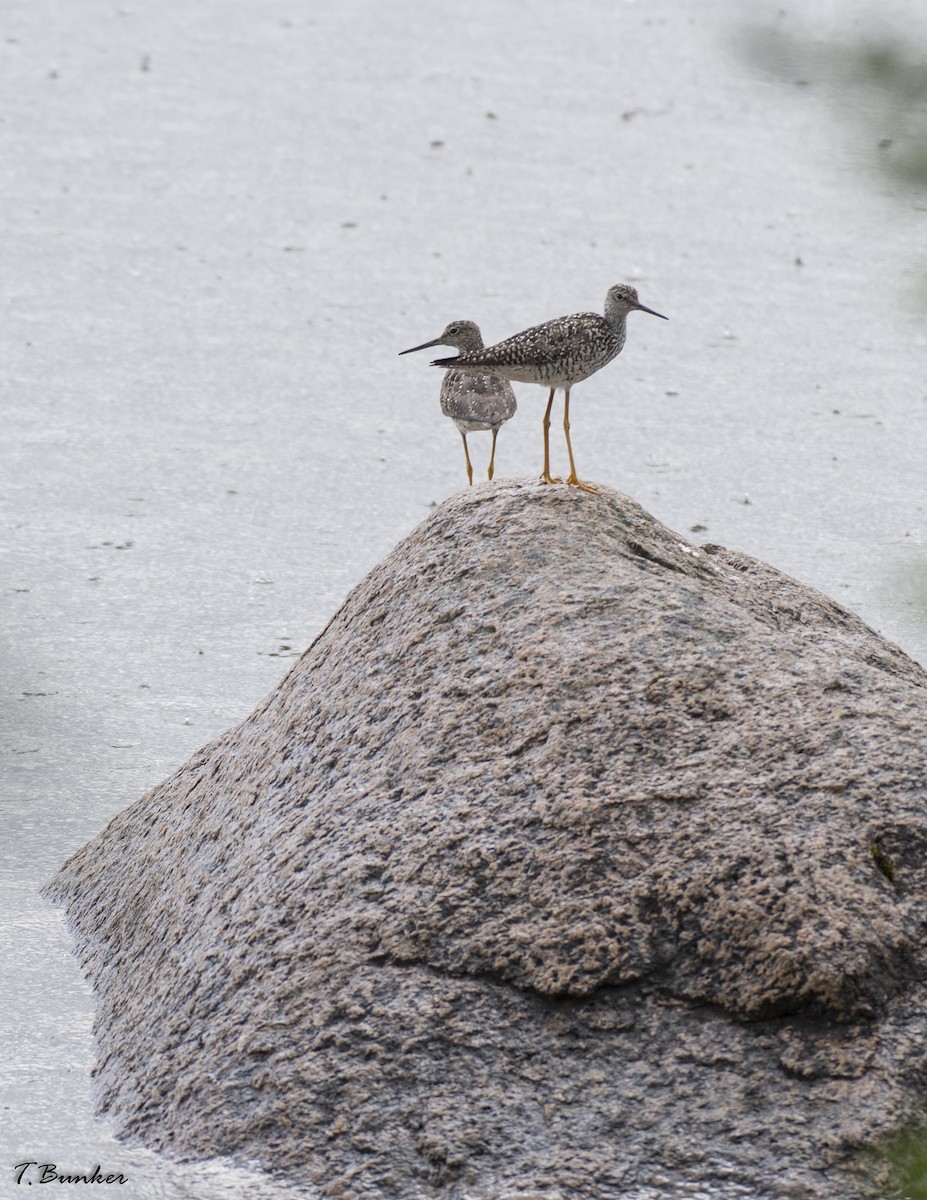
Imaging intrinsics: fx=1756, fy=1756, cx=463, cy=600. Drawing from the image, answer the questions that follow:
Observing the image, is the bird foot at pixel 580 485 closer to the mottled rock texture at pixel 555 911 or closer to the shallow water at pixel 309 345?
the mottled rock texture at pixel 555 911

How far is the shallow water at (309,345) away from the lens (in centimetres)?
655

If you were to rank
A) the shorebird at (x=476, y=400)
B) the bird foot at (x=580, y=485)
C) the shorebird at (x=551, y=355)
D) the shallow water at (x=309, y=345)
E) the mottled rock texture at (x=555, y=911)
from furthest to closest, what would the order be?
the shallow water at (x=309, y=345)
the shorebird at (x=476, y=400)
the shorebird at (x=551, y=355)
the bird foot at (x=580, y=485)
the mottled rock texture at (x=555, y=911)

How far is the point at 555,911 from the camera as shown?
3486 mm

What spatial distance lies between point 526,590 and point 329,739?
570 millimetres

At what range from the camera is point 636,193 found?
1245cm

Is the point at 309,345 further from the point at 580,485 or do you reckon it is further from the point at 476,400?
the point at 580,485

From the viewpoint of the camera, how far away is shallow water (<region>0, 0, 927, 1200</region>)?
655cm

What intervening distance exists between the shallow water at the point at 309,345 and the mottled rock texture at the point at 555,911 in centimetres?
29

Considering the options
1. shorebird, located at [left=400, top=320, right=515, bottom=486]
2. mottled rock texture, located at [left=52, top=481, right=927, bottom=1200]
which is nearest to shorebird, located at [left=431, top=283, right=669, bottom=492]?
mottled rock texture, located at [left=52, top=481, right=927, bottom=1200]

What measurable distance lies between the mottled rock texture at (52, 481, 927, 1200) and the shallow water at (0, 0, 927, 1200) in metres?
0.29

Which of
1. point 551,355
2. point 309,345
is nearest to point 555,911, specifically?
point 551,355

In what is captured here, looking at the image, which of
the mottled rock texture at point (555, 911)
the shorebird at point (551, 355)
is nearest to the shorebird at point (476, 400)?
the shorebird at point (551, 355)

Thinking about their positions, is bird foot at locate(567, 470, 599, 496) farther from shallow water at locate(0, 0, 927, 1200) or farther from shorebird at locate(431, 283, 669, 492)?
shallow water at locate(0, 0, 927, 1200)

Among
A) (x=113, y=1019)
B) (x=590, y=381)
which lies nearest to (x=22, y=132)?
(x=590, y=381)
